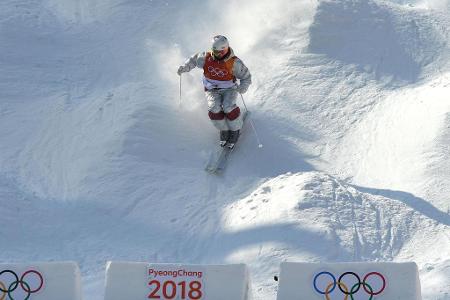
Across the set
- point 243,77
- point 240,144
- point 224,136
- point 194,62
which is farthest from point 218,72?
point 240,144

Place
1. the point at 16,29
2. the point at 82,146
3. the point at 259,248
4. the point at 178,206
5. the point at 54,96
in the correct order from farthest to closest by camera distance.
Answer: the point at 16,29, the point at 54,96, the point at 82,146, the point at 178,206, the point at 259,248

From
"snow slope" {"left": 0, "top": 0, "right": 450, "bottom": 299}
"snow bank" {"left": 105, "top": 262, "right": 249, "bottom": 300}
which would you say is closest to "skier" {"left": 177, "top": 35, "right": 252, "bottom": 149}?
"snow slope" {"left": 0, "top": 0, "right": 450, "bottom": 299}

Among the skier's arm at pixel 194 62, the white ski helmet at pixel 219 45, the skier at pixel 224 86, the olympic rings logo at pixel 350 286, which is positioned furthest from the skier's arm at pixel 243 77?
the olympic rings logo at pixel 350 286

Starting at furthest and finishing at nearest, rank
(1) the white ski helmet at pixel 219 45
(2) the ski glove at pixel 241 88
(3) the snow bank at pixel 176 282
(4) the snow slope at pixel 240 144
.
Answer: (2) the ski glove at pixel 241 88
(1) the white ski helmet at pixel 219 45
(4) the snow slope at pixel 240 144
(3) the snow bank at pixel 176 282

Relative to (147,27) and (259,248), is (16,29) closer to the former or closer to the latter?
(147,27)

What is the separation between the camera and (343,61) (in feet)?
41.0

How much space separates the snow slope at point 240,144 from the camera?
10047mm

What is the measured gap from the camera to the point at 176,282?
7723 mm

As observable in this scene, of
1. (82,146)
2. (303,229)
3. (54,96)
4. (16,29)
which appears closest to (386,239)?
(303,229)

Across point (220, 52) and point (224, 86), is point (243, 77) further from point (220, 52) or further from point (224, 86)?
point (220, 52)

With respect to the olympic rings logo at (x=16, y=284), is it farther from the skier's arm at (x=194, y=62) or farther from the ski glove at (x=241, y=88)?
the skier's arm at (x=194, y=62)

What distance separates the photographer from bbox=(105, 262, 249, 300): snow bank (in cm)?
769

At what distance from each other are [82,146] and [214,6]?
3438 mm

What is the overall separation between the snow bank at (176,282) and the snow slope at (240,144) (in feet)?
5.21
